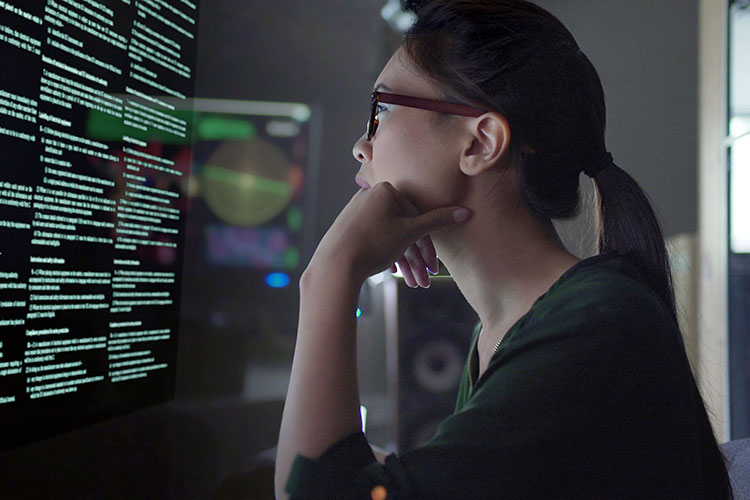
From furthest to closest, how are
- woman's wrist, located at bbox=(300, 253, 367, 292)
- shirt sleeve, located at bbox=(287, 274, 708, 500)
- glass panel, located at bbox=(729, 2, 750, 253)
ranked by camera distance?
glass panel, located at bbox=(729, 2, 750, 253)
woman's wrist, located at bbox=(300, 253, 367, 292)
shirt sleeve, located at bbox=(287, 274, 708, 500)

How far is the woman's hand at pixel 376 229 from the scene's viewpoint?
0.71 meters

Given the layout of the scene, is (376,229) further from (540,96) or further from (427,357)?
(427,357)

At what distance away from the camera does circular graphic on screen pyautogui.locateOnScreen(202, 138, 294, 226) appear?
1270 mm

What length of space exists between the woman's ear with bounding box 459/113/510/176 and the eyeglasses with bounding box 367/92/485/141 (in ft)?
0.06

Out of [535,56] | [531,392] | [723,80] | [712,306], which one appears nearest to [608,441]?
[531,392]

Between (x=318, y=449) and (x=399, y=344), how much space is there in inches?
43.4

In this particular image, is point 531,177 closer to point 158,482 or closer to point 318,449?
point 318,449

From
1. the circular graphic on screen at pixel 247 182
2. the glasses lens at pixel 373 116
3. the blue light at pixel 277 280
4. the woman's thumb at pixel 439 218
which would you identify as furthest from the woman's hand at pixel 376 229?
the blue light at pixel 277 280

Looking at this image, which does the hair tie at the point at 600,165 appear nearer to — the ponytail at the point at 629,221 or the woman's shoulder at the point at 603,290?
the ponytail at the point at 629,221

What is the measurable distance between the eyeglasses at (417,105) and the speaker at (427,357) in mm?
900

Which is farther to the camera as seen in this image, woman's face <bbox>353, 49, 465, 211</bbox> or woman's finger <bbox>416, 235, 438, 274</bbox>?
woman's finger <bbox>416, 235, 438, 274</bbox>

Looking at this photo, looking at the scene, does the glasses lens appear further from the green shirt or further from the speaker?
the speaker

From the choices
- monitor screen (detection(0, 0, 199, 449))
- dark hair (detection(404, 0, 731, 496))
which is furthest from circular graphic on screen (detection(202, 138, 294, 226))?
dark hair (detection(404, 0, 731, 496))

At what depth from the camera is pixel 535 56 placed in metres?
0.78
